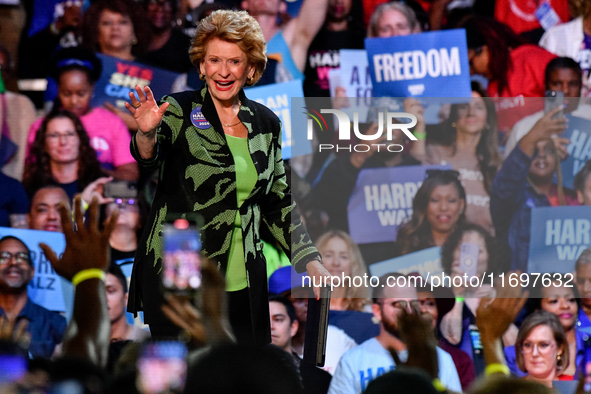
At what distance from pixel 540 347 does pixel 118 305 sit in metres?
2.19

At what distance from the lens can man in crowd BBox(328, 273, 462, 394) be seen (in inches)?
131

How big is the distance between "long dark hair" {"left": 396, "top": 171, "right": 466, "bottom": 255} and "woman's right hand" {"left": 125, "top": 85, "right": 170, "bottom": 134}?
2.05 meters

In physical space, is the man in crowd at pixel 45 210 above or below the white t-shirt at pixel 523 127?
below

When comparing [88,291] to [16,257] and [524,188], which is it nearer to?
[16,257]

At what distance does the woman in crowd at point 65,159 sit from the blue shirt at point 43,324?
2.23ft

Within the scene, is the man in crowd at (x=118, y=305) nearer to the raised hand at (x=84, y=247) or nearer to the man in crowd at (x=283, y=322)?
the man in crowd at (x=283, y=322)

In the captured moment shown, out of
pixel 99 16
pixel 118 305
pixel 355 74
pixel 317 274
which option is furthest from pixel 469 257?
pixel 99 16

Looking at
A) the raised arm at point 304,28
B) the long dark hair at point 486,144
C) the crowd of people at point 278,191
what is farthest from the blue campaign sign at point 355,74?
the long dark hair at point 486,144

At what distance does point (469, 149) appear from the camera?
3.83 meters

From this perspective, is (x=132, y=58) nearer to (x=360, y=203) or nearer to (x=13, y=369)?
(x=360, y=203)

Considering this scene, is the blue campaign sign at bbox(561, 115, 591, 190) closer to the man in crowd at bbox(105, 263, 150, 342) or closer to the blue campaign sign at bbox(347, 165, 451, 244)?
the blue campaign sign at bbox(347, 165, 451, 244)

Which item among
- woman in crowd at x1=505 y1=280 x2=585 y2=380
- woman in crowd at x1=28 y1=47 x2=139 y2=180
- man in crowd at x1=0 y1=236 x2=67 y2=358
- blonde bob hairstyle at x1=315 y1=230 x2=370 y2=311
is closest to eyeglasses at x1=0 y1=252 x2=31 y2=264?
man in crowd at x1=0 y1=236 x2=67 y2=358

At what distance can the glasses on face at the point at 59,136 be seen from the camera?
4273mm

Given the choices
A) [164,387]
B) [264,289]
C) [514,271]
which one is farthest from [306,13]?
[164,387]
